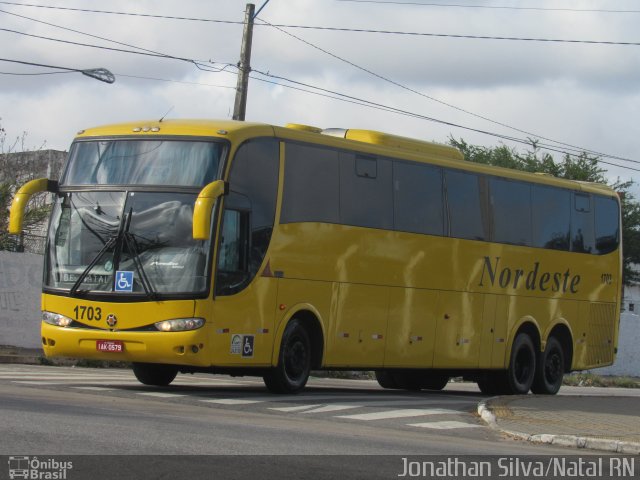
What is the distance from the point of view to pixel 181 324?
668 inches

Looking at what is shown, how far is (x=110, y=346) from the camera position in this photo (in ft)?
56.5

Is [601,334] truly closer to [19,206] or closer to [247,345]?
[247,345]

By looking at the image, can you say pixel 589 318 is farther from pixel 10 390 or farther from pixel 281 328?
pixel 10 390

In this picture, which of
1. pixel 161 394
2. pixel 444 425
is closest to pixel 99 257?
pixel 161 394

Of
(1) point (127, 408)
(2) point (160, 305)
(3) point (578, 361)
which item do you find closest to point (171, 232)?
(2) point (160, 305)

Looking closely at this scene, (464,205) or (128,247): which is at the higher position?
(464,205)

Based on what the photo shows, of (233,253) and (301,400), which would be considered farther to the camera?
(301,400)

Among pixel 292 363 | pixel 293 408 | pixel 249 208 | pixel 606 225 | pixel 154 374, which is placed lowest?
pixel 293 408

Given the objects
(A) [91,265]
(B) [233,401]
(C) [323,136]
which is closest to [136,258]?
(A) [91,265]

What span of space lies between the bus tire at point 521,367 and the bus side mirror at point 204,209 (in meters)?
9.44

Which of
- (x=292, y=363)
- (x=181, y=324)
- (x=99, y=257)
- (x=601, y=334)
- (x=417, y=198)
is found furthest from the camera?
(x=601, y=334)

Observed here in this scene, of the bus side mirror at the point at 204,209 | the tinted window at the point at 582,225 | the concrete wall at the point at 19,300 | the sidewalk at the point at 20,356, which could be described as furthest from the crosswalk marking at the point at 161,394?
the concrete wall at the point at 19,300

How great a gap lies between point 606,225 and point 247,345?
1179 cm

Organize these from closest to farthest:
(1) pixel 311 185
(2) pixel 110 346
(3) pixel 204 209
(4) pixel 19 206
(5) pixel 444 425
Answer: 1. (5) pixel 444 425
2. (3) pixel 204 209
3. (2) pixel 110 346
4. (4) pixel 19 206
5. (1) pixel 311 185
